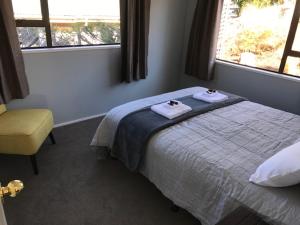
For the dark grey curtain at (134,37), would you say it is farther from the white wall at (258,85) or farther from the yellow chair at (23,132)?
the yellow chair at (23,132)

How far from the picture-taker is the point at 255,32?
3084 mm

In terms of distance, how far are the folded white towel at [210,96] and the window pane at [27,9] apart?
1.88 meters

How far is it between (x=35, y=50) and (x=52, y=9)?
0.49 m

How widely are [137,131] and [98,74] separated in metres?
1.45

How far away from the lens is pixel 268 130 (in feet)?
6.53

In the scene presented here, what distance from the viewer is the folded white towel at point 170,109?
208 cm

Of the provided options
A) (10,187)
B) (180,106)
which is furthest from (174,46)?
(10,187)

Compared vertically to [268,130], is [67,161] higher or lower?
lower

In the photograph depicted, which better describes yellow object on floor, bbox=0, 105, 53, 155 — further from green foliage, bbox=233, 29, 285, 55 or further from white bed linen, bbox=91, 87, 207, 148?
green foliage, bbox=233, 29, 285, 55

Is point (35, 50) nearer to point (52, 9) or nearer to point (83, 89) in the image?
point (52, 9)

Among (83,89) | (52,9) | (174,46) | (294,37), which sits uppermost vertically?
(52,9)

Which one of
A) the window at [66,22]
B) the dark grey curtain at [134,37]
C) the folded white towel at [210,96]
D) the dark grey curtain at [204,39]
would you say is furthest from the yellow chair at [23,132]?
the dark grey curtain at [204,39]

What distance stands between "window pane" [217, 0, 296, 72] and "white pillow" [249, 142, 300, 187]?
76.3 inches

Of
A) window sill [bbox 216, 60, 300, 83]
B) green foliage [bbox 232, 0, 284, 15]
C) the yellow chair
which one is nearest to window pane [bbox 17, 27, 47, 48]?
the yellow chair
